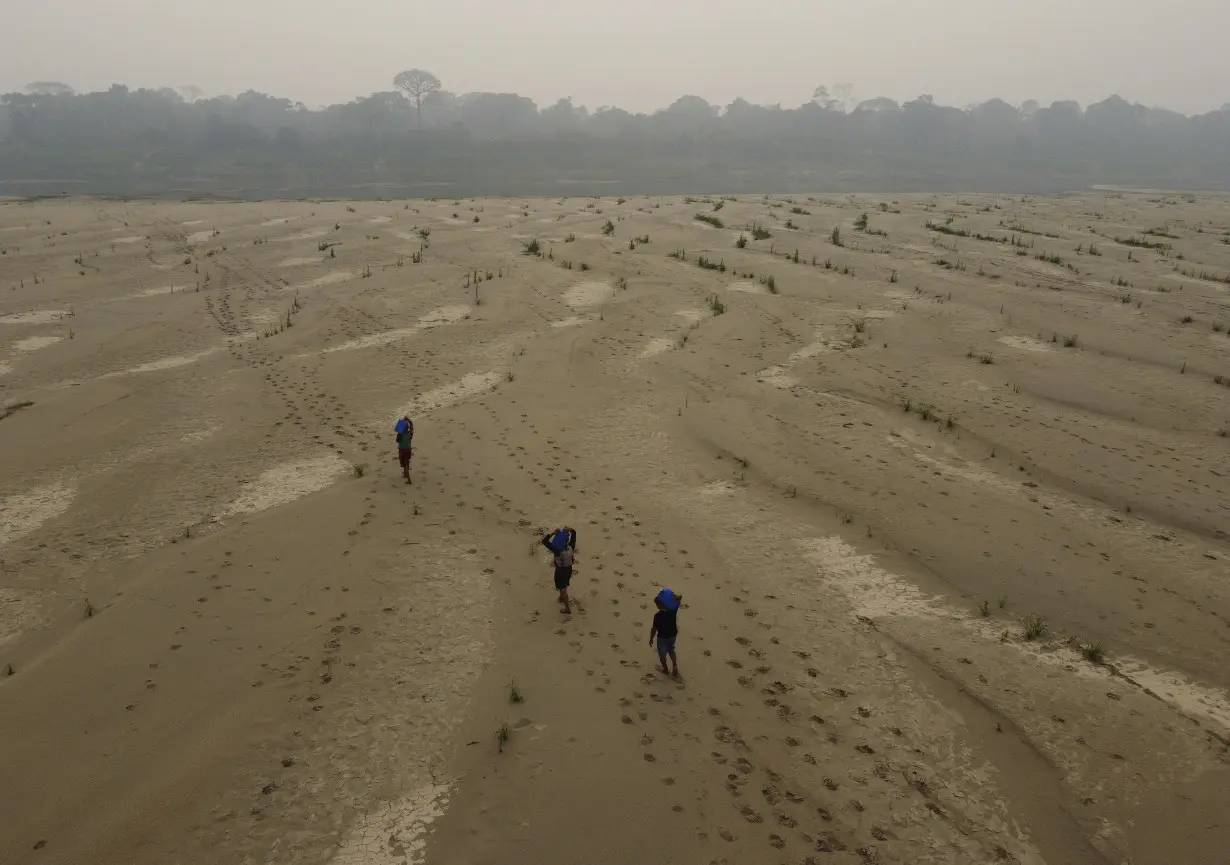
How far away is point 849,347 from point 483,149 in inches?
3798

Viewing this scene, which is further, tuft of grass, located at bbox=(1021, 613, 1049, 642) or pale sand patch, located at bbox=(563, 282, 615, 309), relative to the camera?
pale sand patch, located at bbox=(563, 282, 615, 309)

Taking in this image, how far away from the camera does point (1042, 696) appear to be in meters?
7.33

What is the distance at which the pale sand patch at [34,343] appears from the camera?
18.1 metres

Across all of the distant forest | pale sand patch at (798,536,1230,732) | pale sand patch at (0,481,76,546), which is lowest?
pale sand patch at (798,536,1230,732)

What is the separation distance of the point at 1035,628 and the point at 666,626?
458 cm

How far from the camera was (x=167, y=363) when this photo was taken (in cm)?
1714

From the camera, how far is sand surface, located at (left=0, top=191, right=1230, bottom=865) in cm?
608

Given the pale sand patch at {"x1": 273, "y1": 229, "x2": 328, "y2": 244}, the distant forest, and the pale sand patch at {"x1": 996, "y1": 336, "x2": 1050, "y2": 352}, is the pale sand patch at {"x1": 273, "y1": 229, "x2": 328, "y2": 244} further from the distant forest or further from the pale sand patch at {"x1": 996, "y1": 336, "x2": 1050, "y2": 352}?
the distant forest

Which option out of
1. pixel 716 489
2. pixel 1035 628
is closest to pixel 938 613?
pixel 1035 628

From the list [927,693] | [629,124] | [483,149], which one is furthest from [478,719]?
[629,124]

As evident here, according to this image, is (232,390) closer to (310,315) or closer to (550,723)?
(310,315)

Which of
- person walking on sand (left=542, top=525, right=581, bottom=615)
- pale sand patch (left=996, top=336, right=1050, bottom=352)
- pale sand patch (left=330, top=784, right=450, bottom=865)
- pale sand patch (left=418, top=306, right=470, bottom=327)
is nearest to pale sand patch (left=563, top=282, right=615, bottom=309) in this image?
pale sand patch (left=418, top=306, right=470, bottom=327)

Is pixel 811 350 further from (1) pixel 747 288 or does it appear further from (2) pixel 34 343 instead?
(2) pixel 34 343

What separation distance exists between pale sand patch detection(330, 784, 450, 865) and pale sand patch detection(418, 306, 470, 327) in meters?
15.0
